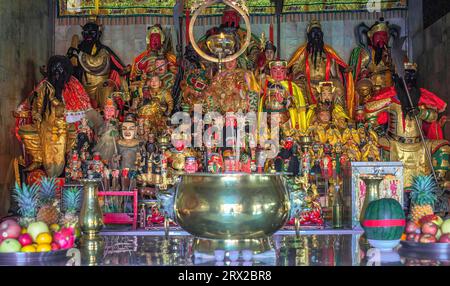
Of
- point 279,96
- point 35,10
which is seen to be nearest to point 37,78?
point 35,10

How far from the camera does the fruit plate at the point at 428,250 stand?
195 centimetres

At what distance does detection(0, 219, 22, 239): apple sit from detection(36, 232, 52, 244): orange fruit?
0.08 m

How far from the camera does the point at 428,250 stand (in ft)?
6.54

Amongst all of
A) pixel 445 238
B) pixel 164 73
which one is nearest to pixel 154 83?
pixel 164 73

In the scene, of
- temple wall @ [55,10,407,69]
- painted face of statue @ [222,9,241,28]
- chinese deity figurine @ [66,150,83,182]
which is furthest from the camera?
temple wall @ [55,10,407,69]

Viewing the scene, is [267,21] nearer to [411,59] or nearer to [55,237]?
[411,59]

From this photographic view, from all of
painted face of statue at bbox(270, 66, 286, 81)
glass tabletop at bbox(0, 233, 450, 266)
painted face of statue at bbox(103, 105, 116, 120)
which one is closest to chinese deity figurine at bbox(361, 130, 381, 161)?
painted face of statue at bbox(270, 66, 286, 81)

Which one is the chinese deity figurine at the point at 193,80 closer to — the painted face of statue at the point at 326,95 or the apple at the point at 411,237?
the painted face of statue at the point at 326,95

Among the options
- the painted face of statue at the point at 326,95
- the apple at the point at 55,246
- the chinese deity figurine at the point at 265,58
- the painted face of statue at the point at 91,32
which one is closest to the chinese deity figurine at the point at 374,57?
the painted face of statue at the point at 326,95

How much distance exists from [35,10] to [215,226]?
5.38m

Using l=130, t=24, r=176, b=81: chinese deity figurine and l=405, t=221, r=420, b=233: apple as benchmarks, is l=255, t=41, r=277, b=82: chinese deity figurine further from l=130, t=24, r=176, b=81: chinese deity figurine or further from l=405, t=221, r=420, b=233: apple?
l=405, t=221, r=420, b=233: apple

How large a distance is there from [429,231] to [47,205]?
1.53 m

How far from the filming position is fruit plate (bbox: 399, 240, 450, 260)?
195cm

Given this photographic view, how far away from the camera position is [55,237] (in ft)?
6.60
